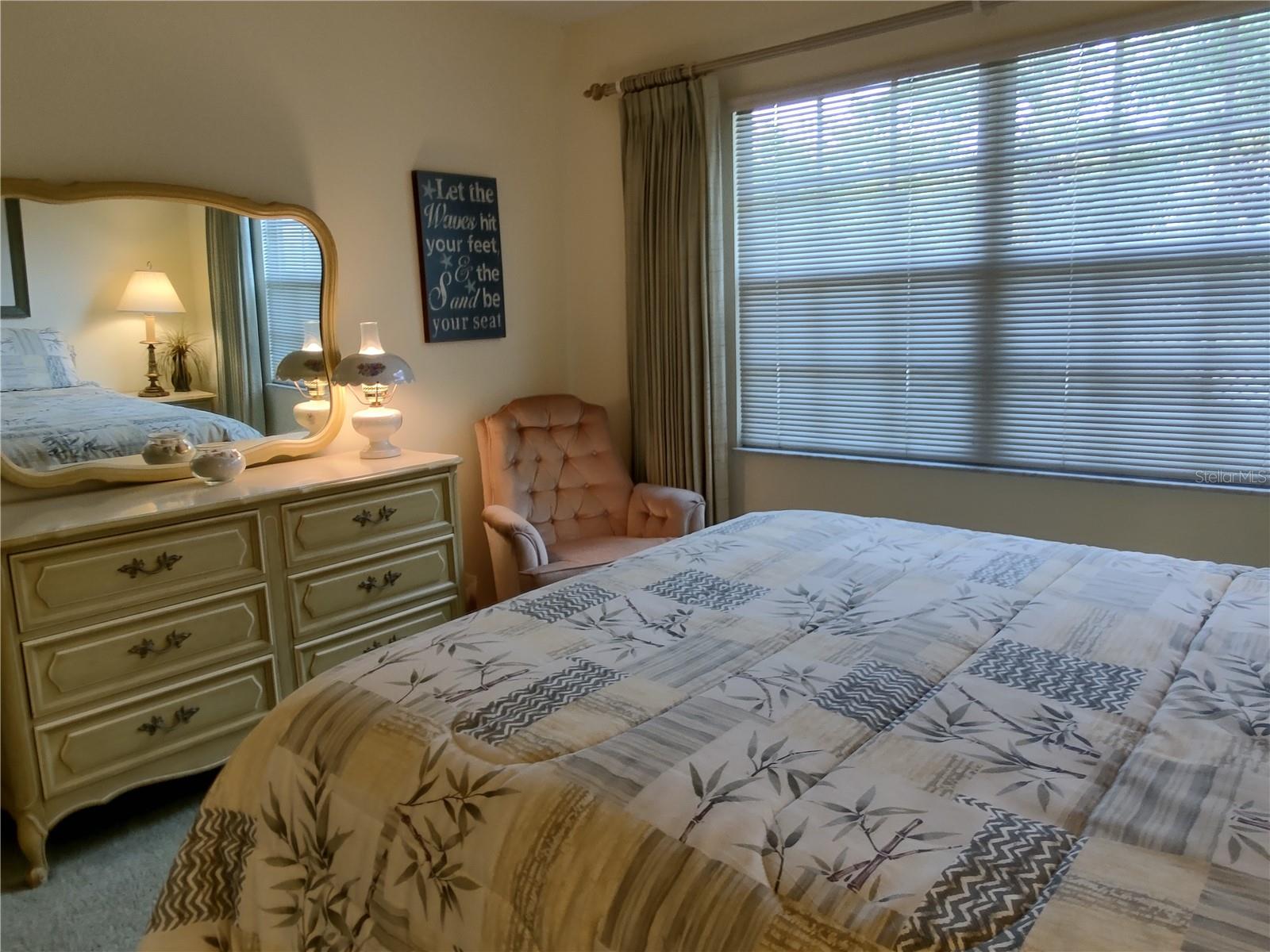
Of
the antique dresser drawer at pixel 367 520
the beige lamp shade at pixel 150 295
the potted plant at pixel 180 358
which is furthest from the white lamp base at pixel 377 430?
the beige lamp shade at pixel 150 295

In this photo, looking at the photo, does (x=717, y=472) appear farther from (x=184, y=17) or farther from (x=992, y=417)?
(x=184, y=17)

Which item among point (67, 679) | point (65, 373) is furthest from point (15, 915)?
point (65, 373)

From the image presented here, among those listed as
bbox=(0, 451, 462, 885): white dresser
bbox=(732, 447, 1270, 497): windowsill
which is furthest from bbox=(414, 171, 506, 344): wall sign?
bbox=(732, 447, 1270, 497): windowsill

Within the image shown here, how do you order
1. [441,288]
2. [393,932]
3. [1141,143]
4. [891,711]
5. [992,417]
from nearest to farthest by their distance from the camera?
[393,932], [891,711], [1141,143], [992,417], [441,288]

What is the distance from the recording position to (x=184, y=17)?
9.03 feet

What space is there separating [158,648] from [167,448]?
667mm

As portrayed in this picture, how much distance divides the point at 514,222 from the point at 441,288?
52cm

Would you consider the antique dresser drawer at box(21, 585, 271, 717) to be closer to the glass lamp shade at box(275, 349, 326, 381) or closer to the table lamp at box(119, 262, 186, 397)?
the table lamp at box(119, 262, 186, 397)

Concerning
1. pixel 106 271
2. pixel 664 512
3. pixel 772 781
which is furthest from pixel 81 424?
pixel 772 781

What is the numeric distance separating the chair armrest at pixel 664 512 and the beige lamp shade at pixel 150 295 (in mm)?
1792

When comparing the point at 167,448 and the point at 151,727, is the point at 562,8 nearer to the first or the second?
the point at 167,448

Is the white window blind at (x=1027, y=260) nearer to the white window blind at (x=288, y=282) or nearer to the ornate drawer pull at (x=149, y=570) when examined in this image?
the white window blind at (x=288, y=282)

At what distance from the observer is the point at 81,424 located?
262cm

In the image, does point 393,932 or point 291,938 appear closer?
point 393,932
